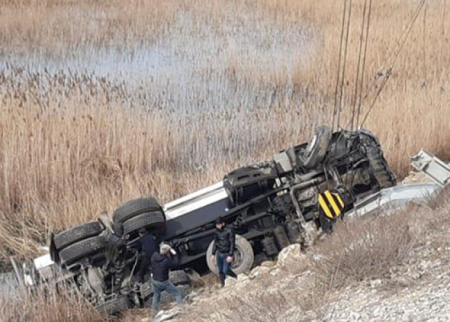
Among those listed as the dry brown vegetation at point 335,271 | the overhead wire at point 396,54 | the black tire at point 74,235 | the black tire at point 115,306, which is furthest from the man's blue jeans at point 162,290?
the overhead wire at point 396,54

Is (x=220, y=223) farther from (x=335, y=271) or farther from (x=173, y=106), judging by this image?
(x=173, y=106)

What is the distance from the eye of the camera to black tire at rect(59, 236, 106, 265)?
25.6 ft

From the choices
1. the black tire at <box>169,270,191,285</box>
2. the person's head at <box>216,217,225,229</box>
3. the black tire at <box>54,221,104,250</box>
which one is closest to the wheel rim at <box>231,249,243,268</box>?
the person's head at <box>216,217,225,229</box>

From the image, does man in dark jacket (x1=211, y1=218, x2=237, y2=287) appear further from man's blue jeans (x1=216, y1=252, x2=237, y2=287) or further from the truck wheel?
the truck wheel

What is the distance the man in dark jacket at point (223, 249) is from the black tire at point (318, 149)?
1.29 metres

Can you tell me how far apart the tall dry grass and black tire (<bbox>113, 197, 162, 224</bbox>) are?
6.54 ft

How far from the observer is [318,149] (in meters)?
8.47

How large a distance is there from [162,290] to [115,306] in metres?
0.56

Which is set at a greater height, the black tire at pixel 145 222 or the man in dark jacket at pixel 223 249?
the black tire at pixel 145 222

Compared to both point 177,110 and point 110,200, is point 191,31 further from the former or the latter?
point 110,200

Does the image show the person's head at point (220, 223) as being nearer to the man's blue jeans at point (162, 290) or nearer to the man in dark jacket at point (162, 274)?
the man in dark jacket at point (162, 274)

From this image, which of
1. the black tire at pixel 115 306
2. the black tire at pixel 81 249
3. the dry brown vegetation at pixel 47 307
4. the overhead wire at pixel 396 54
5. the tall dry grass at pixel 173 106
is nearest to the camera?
the dry brown vegetation at pixel 47 307

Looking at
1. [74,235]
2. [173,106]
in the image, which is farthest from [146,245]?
[173,106]

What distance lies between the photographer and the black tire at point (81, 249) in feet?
25.6
